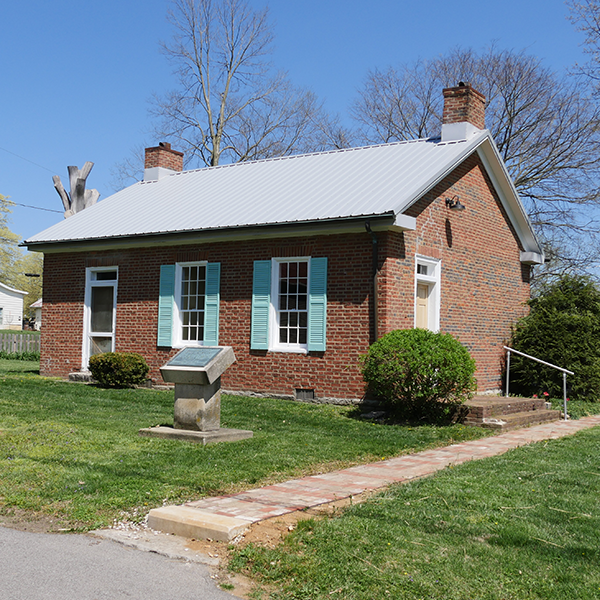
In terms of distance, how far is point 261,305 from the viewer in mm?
14578

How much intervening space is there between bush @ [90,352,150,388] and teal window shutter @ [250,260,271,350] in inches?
105

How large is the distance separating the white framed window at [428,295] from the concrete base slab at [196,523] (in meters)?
9.31

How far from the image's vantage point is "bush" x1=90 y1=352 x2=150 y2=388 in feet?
49.7

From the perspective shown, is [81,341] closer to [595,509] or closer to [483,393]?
[483,393]

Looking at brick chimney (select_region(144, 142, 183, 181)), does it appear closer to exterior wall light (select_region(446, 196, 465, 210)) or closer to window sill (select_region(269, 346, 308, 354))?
window sill (select_region(269, 346, 308, 354))

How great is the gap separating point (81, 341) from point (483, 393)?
9516mm

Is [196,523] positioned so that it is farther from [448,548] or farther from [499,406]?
[499,406]

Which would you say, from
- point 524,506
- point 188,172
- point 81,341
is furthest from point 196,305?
point 524,506

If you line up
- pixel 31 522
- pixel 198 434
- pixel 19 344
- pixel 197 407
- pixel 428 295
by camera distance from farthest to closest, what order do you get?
pixel 19 344 < pixel 428 295 < pixel 197 407 < pixel 198 434 < pixel 31 522

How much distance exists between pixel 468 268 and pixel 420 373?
5188mm

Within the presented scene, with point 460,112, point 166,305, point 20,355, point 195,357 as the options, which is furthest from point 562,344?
point 20,355

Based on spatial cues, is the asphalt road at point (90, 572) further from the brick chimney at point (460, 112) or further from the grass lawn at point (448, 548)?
the brick chimney at point (460, 112)

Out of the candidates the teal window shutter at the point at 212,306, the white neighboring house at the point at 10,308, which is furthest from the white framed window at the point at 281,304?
the white neighboring house at the point at 10,308

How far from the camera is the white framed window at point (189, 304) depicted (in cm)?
1574
